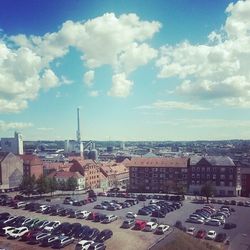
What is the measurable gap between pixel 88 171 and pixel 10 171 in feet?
72.6

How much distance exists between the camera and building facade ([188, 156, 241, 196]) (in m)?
87.0

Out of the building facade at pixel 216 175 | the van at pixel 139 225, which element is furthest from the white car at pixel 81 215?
the building facade at pixel 216 175

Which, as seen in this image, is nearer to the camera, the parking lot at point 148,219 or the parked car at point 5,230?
the parking lot at point 148,219

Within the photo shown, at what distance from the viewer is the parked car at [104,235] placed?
44.4 m

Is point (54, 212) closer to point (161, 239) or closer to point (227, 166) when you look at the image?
point (161, 239)

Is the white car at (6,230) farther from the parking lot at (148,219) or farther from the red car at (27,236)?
the parking lot at (148,219)

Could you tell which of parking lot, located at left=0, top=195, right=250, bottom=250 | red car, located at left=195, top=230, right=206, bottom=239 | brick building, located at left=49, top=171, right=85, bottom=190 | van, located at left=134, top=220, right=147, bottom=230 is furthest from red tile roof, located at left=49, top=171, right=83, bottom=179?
red car, located at left=195, top=230, right=206, bottom=239

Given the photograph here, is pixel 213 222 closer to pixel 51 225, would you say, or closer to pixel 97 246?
pixel 97 246

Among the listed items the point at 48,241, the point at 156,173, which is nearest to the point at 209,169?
the point at 156,173

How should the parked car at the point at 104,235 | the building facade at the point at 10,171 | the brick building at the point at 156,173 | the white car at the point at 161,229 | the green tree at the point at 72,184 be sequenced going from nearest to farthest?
1. the parked car at the point at 104,235
2. the white car at the point at 161,229
3. the green tree at the point at 72,184
4. the brick building at the point at 156,173
5. the building facade at the point at 10,171

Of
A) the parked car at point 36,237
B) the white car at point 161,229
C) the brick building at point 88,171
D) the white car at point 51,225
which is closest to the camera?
the parked car at point 36,237

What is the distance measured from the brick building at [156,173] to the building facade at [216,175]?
2.76m

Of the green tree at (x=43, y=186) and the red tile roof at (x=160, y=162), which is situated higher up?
the red tile roof at (x=160, y=162)

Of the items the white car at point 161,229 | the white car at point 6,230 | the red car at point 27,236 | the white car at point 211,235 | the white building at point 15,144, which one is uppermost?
the white building at point 15,144
